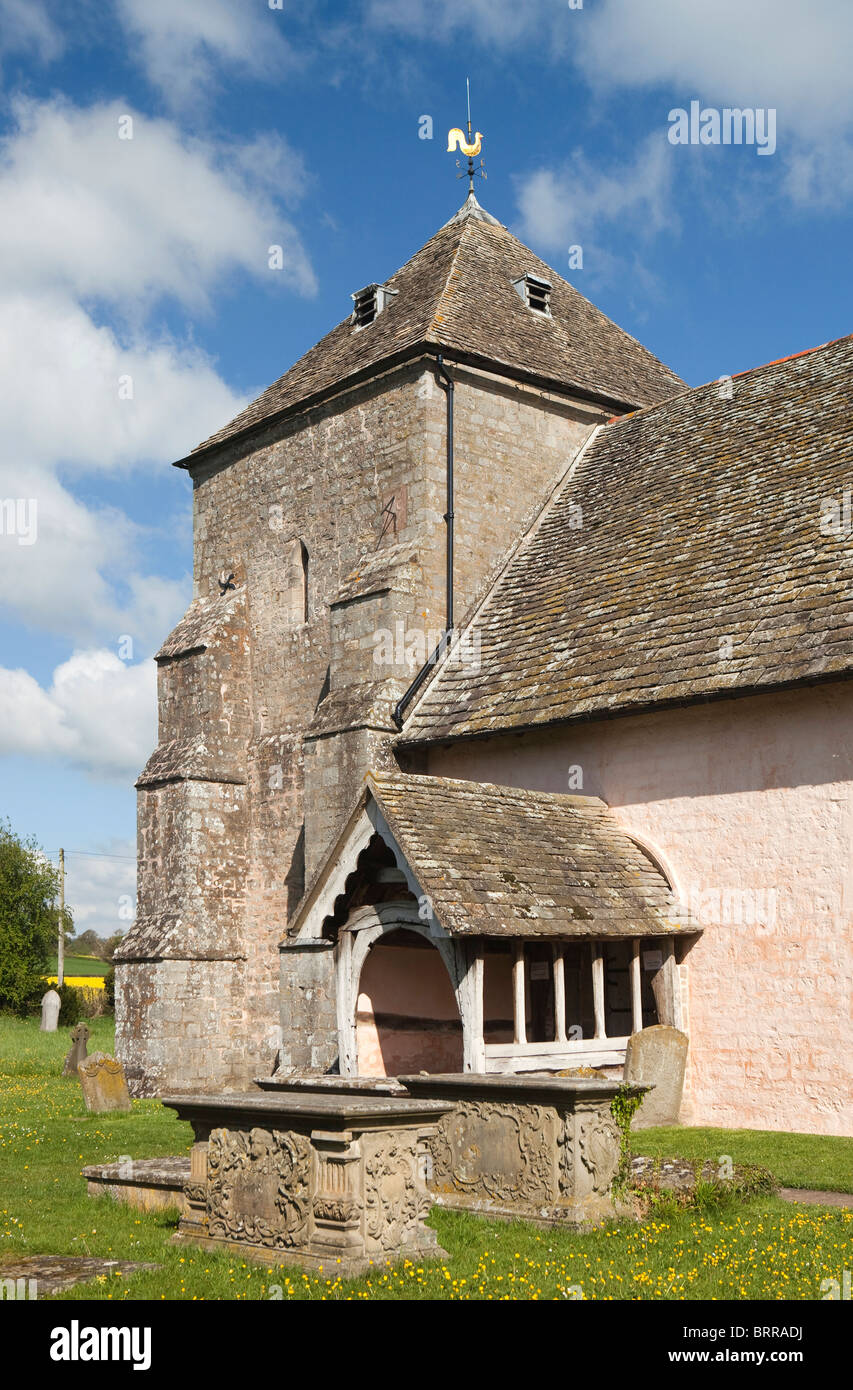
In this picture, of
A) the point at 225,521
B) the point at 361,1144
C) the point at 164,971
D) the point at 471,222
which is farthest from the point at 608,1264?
the point at 471,222

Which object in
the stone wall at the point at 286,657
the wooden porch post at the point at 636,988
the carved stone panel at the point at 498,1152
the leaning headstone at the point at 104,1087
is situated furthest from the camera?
the stone wall at the point at 286,657

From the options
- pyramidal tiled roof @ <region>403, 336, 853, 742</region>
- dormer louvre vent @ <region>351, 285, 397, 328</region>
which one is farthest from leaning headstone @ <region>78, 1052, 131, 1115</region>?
dormer louvre vent @ <region>351, 285, 397, 328</region>

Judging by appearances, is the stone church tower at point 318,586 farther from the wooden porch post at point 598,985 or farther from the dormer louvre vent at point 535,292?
the wooden porch post at point 598,985

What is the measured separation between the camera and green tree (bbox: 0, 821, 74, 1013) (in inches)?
1967

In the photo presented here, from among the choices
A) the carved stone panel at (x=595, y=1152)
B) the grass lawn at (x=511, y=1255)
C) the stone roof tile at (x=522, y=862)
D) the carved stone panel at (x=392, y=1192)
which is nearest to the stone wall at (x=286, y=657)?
the stone roof tile at (x=522, y=862)

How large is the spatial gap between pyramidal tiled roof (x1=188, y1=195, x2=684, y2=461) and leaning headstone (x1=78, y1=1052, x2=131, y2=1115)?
34.6ft

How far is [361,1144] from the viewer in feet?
24.9

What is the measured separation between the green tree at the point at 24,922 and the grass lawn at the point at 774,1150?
137 ft

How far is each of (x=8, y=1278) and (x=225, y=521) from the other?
16450 mm

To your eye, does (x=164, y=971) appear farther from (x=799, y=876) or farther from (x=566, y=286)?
(x=566, y=286)

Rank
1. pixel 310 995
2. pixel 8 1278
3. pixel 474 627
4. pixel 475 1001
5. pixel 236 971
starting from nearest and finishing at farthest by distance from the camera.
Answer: pixel 8 1278 < pixel 475 1001 < pixel 310 995 < pixel 474 627 < pixel 236 971

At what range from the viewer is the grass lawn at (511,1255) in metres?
6.86

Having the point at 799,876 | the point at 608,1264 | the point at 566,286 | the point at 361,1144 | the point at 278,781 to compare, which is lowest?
the point at 608,1264

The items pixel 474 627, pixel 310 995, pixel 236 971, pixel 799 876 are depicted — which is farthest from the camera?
pixel 236 971
